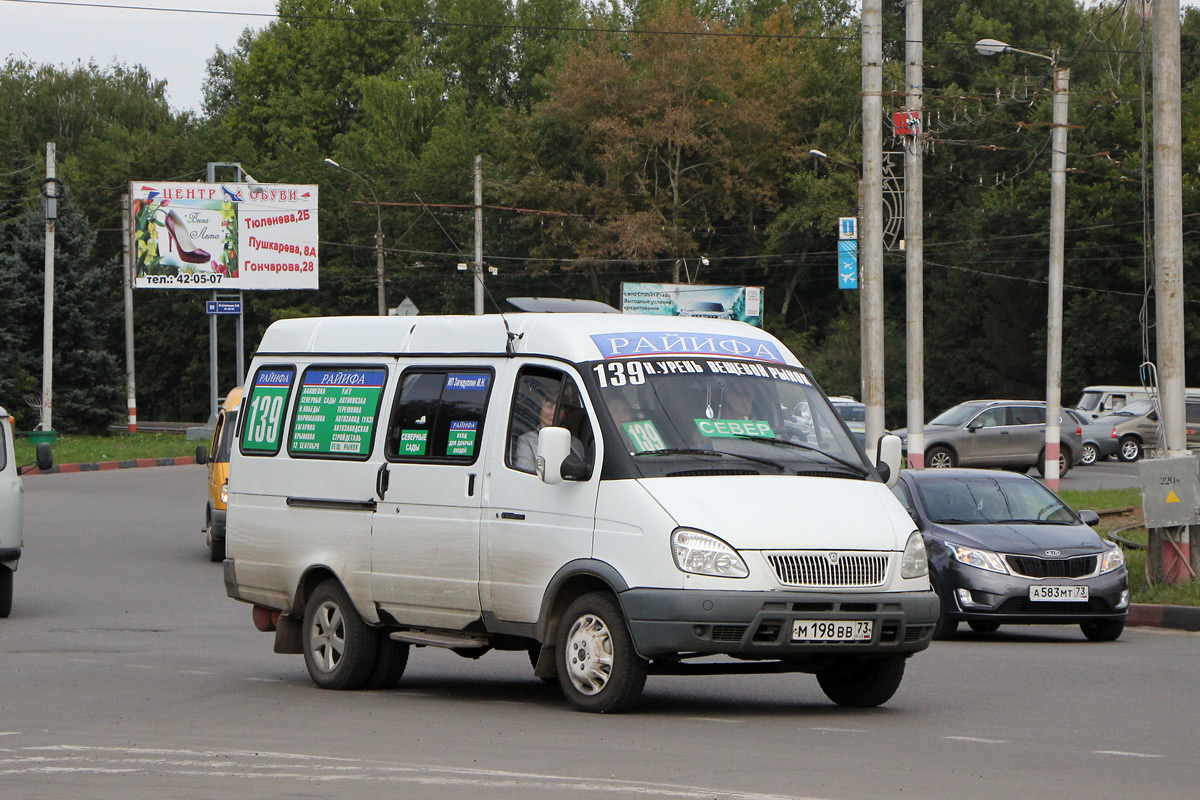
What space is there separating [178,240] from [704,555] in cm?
4473

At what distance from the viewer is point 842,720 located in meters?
8.90

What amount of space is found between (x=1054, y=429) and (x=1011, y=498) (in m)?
17.8

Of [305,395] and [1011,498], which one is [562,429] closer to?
[305,395]

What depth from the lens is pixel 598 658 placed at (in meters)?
8.73

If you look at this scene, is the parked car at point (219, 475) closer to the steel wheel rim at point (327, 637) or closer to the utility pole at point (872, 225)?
the utility pole at point (872, 225)

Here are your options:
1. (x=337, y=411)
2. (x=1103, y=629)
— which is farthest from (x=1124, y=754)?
(x=1103, y=629)

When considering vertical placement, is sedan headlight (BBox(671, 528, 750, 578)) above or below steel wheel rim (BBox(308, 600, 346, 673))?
above

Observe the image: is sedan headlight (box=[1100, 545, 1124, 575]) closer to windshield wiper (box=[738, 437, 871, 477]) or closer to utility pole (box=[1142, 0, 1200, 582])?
utility pole (box=[1142, 0, 1200, 582])

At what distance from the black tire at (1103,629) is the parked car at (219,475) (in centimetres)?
1058

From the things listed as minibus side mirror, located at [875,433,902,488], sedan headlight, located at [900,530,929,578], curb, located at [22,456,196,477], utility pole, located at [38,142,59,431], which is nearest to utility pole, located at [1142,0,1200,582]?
minibus side mirror, located at [875,433,902,488]

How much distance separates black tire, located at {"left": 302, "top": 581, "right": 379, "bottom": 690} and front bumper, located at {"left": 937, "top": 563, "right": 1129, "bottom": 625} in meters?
5.32

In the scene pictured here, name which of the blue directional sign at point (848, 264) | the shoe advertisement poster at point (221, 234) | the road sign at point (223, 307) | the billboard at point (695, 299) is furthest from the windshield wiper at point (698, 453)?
the billboard at point (695, 299)

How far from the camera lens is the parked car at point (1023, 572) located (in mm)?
13367

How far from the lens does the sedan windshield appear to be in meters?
14.4
